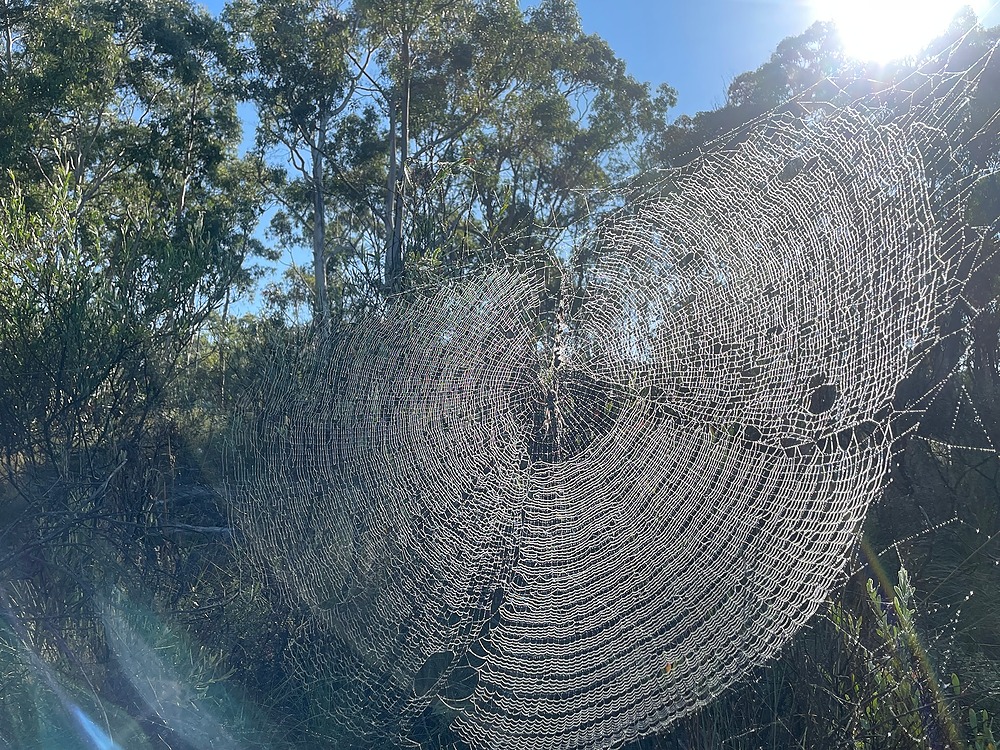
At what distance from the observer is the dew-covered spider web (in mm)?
2408

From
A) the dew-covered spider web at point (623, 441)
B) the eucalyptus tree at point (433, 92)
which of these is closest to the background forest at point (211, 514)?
the dew-covered spider web at point (623, 441)

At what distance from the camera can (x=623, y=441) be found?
11.7 ft

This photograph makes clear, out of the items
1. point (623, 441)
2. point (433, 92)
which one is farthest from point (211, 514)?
point (433, 92)

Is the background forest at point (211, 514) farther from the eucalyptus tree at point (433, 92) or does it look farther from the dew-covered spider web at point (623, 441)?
the eucalyptus tree at point (433, 92)

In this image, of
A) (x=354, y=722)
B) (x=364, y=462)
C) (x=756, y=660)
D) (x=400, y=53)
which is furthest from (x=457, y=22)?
(x=756, y=660)

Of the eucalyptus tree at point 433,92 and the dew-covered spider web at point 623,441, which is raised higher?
the eucalyptus tree at point 433,92

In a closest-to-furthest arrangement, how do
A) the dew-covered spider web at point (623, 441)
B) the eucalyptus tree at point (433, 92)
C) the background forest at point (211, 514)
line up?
the dew-covered spider web at point (623, 441)
the background forest at point (211, 514)
the eucalyptus tree at point (433, 92)

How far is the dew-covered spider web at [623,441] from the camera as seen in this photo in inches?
94.8

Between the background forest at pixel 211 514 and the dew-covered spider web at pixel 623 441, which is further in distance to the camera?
the background forest at pixel 211 514

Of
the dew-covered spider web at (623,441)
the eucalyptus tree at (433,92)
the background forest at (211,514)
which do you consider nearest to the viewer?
the dew-covered spider web at (623,441)

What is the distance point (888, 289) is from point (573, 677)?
1997mm

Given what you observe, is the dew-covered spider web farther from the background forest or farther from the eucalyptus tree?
the eucalyptus tree

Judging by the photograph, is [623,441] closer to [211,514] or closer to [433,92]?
[211,514]

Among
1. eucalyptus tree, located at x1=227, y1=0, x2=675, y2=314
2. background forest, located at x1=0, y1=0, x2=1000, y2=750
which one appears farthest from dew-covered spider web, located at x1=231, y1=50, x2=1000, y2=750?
eucalyptus tree, located at x1=227, y1=0, x2=675, y2=314
